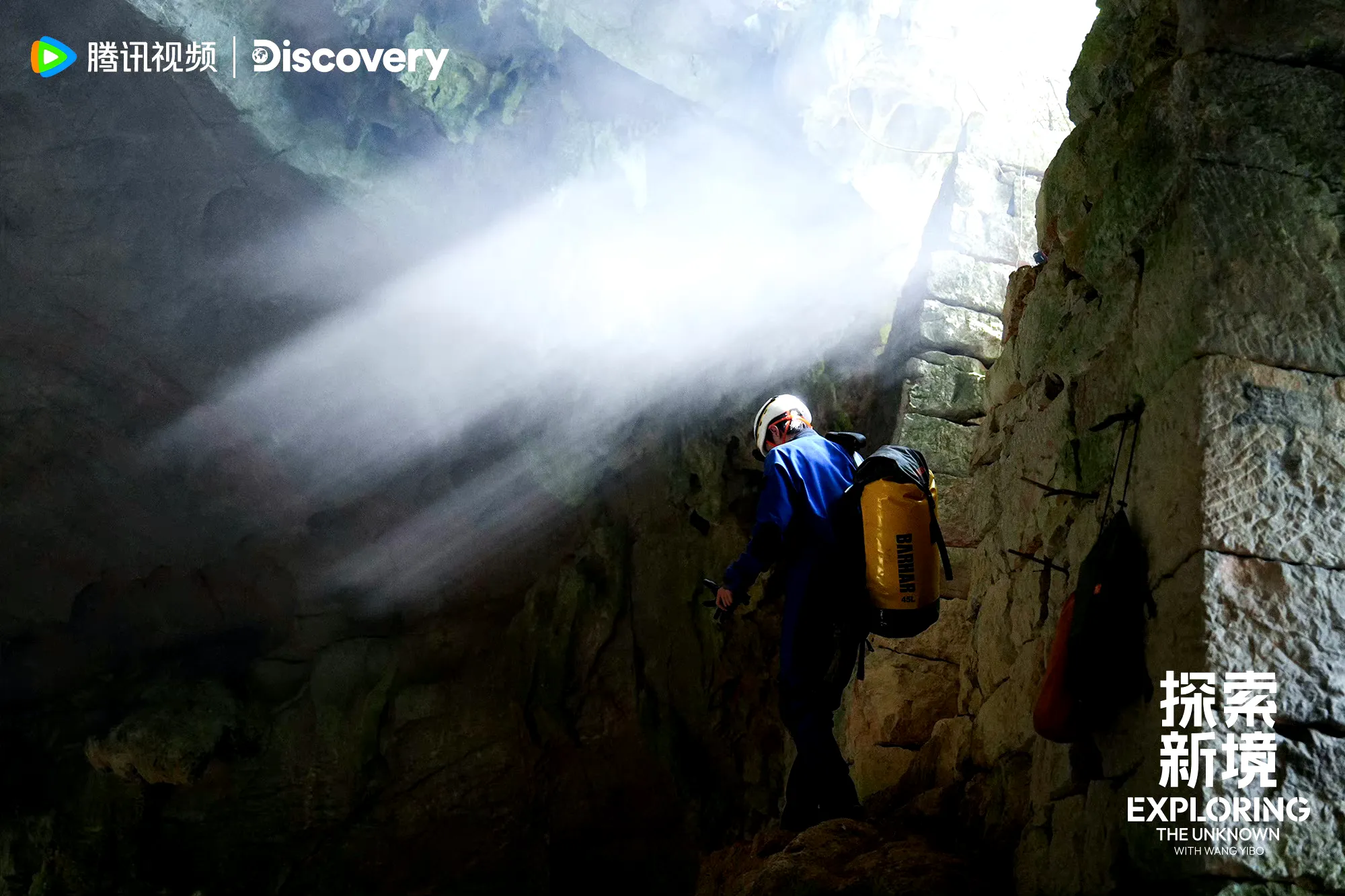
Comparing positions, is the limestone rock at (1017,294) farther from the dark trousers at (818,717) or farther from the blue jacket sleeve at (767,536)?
the dark trousers at (818,717)

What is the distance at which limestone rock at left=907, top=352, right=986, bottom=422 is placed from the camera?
22.1 ft

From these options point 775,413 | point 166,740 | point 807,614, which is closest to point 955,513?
point 775,413

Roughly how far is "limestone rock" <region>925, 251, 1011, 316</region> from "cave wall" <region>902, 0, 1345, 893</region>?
3.34 meters

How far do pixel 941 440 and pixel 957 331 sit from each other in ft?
3.19

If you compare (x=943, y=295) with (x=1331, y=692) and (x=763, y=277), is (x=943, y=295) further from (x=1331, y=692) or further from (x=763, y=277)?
(x=1331, y=692)

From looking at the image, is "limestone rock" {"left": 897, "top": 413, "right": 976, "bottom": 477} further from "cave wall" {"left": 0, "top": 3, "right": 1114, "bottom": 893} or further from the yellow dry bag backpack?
the yellow dry bag backpack

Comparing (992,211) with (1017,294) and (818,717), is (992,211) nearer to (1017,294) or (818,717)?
(1017,294)

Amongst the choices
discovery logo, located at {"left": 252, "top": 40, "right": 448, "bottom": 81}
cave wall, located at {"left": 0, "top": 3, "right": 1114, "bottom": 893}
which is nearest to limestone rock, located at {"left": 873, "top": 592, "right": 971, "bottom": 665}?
cave wall, located at {"left": 0, "top": 3, "right": 1114, "bottom": 893}

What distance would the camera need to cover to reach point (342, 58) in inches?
320

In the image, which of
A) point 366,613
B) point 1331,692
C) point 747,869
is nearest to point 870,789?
point 747,869

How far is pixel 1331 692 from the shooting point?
7.82 feet

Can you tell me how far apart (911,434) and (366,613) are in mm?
6600

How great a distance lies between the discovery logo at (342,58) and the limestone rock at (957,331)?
4.16m

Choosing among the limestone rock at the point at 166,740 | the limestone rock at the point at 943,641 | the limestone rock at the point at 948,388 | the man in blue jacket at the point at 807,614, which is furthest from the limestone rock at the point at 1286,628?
the limestone rock at the point at 166,740
